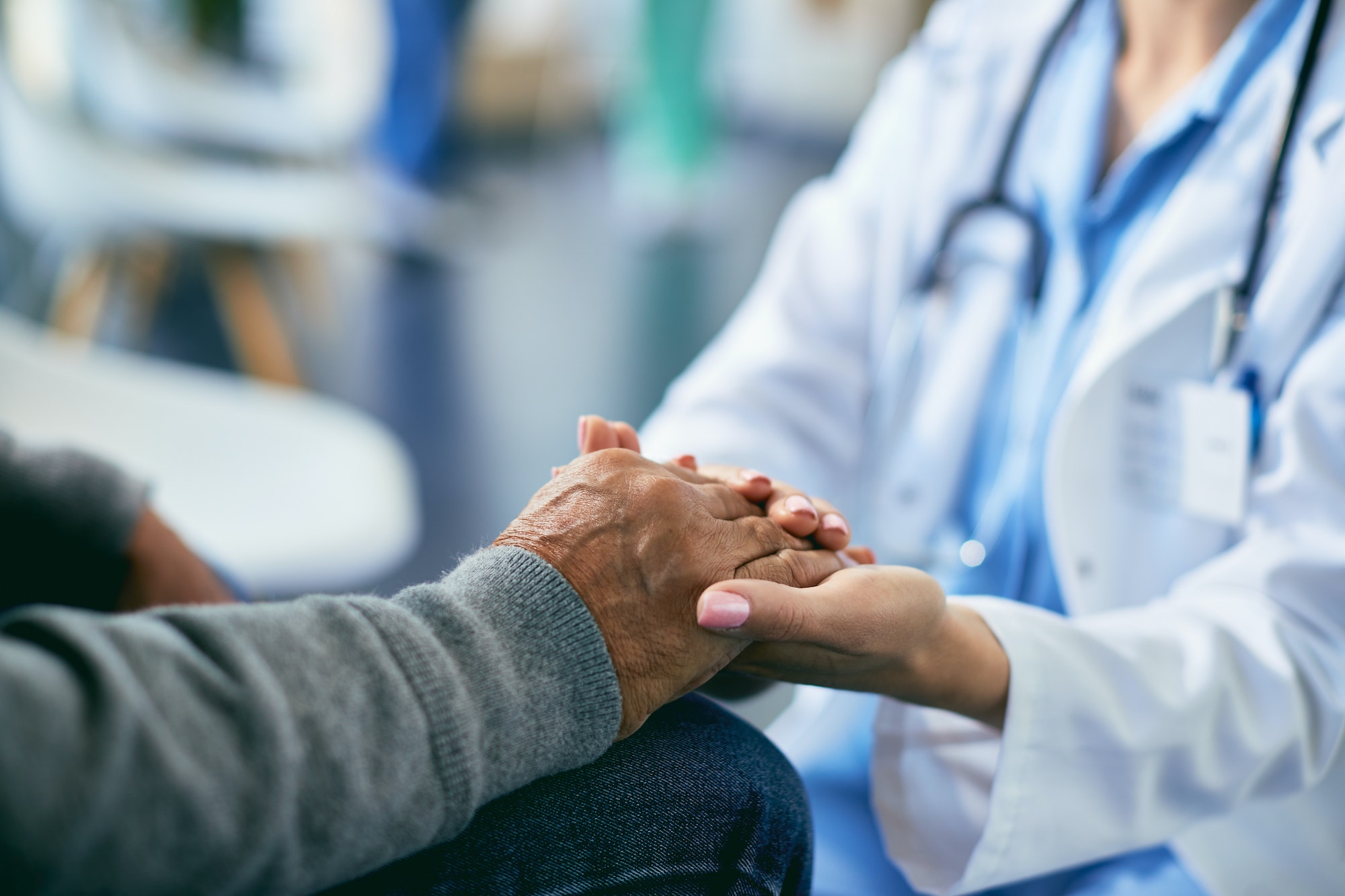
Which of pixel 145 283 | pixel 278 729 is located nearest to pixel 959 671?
→ pixel 278 729

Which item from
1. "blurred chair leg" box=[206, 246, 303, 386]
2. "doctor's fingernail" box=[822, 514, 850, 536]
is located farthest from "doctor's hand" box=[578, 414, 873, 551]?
"blurred chair leg" box=[206, 246, 303, 386]

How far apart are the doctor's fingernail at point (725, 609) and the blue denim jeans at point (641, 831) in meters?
0.10

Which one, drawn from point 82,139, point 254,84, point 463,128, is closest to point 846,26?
point 463,128

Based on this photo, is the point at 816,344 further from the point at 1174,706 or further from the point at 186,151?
the point at 186,151

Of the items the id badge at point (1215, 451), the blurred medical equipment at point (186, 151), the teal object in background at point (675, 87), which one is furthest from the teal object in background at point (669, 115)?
the id badge at point (1215, 451)

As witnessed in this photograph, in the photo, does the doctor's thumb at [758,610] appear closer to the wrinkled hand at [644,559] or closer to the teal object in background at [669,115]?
the wrinkled hand at [644,559]

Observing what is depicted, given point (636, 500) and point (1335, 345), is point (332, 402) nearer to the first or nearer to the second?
point (636, 500)

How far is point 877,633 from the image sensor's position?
598mm

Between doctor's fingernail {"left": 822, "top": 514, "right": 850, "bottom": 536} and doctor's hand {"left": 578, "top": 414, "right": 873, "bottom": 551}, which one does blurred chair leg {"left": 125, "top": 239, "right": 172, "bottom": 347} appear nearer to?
doctor's hand {"left": 578, "top": 414, "right": 873, "bottom": 551}

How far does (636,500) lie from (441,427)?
181cm

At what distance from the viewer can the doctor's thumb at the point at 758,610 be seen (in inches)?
22.1

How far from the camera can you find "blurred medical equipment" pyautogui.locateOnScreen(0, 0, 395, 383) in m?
2.04

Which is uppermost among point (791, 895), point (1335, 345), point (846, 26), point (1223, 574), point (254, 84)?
point (846, 26)

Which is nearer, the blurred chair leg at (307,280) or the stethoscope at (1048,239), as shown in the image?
the stethoscope at (1048,239)
